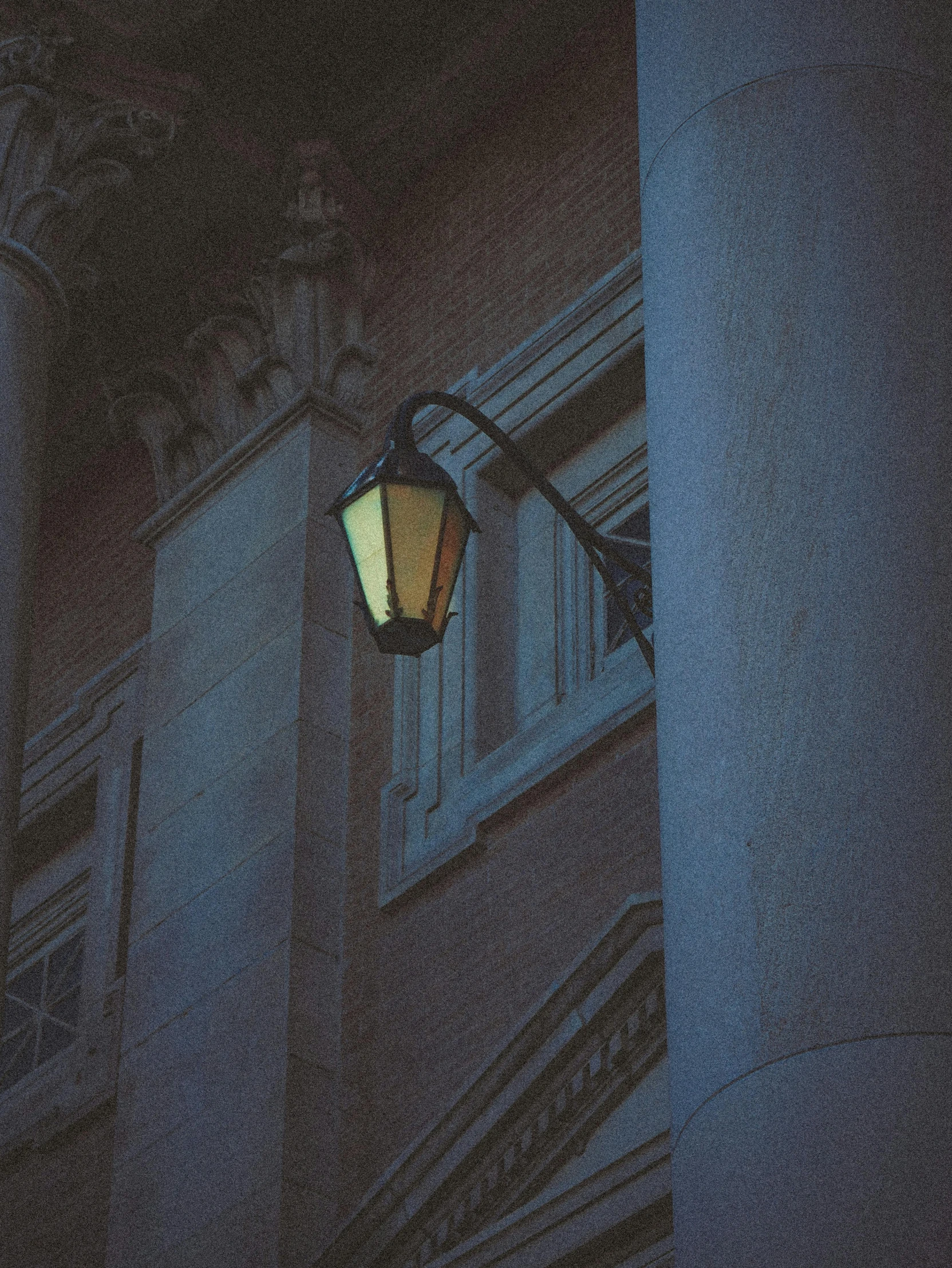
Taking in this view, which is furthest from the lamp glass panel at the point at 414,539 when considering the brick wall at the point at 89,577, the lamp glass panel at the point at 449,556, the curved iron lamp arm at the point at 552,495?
the brick wall at the point at 89,577

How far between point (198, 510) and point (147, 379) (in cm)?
96

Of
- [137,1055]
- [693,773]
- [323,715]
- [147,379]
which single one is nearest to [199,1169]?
[137,1055]

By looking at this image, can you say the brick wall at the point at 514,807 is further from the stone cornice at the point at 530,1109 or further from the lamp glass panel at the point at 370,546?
the lamp glass panel at the point at 370,546

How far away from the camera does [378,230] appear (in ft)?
42.0

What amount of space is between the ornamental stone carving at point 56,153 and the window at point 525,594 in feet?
6.51

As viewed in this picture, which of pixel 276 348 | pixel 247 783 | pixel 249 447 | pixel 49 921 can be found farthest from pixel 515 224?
pixel 49 921

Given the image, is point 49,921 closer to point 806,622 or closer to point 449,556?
point 449,556

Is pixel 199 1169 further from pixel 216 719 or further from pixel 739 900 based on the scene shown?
pixel 739 900

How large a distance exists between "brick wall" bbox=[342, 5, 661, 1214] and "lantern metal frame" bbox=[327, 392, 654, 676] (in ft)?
5.76

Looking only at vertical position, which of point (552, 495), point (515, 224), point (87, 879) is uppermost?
point (515, 224)

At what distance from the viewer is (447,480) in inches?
277

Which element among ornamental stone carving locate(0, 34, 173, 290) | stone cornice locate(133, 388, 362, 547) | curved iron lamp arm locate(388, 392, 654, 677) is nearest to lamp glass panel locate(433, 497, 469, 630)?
curved iron lamp arm locate(388, 392, 654, 677)

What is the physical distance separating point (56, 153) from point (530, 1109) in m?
5.46

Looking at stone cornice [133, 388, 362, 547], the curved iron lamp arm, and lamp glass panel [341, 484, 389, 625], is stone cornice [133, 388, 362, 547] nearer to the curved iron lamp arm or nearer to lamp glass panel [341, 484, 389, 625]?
the curved iron lamp arm
